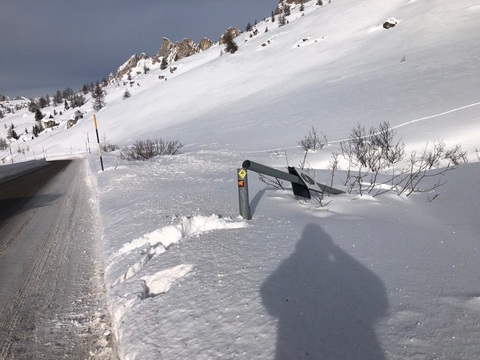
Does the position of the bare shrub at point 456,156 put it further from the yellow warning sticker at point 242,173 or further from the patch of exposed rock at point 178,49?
the patch of exposed rock at point 178,49

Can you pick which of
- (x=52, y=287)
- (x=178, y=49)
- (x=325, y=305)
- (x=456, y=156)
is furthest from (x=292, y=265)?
(x=178, y=49)

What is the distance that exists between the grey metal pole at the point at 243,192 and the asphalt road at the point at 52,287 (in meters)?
1.82

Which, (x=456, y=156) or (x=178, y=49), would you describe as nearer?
(x=456, y=156)

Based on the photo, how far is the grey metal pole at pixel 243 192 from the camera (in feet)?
12.3

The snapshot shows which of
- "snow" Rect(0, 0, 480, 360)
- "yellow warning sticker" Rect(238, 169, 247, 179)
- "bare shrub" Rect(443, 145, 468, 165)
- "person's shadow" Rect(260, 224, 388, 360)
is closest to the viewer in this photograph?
"person's shadow" Rect(260, 224, 388, 360)

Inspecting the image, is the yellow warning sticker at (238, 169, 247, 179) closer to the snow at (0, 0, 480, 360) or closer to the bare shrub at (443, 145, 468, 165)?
the snow at (0, 0, 480, 360)

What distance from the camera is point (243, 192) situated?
3.82 meters

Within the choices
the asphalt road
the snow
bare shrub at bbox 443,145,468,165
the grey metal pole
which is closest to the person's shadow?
the snow

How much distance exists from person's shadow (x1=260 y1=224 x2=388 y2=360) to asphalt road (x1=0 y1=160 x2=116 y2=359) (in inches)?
52.9

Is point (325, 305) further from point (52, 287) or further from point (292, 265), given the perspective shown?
point (52, 287)

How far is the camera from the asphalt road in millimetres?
2375

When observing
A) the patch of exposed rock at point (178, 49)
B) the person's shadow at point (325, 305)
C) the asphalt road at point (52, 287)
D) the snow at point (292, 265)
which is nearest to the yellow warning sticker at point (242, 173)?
the snow at point (292, 265)

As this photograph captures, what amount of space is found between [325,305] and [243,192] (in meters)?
1.91

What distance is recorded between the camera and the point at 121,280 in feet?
9.77
